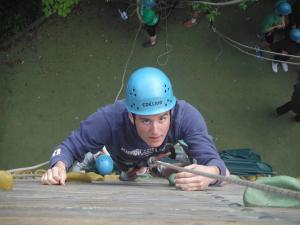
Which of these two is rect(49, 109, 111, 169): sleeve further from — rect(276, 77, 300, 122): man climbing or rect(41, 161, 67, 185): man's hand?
rect(276, 77, 300, 122): man climbing

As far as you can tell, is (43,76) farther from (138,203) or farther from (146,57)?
(138,203)

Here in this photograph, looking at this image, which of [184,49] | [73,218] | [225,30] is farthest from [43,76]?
[73,218]

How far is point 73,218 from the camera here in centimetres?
115

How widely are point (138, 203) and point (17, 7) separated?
13.7 ft

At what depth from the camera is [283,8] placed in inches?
193

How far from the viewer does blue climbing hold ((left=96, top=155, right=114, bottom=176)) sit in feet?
14.3

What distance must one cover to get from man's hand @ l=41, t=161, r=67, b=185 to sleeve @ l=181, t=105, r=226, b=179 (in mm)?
619

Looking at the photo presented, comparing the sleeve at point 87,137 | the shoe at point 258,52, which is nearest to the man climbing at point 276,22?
the shoe at point 258,52

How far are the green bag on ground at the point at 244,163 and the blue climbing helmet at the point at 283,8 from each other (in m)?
1.30

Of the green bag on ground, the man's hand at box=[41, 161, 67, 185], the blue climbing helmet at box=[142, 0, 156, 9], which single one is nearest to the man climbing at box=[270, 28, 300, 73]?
the green bag on ground

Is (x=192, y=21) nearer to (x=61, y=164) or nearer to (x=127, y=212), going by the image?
(x=61, y=164)

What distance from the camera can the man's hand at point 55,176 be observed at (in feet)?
7.54

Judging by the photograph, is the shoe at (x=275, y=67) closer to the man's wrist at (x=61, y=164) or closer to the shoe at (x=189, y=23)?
the shoe at (x=189, y=23)

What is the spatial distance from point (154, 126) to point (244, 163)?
256cm
